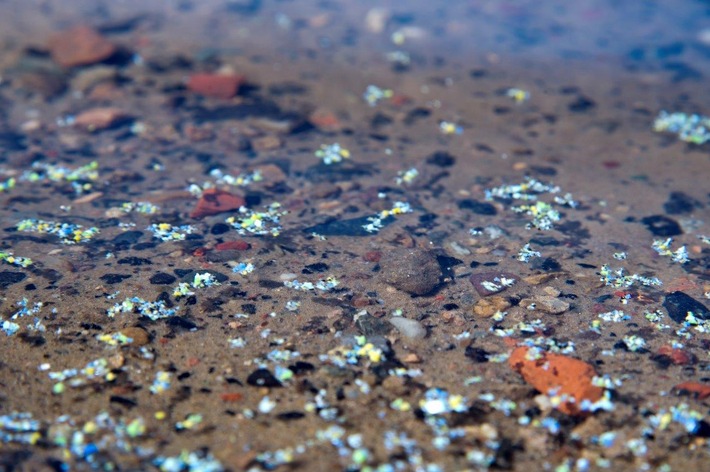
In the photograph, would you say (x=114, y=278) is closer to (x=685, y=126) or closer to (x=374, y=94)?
(x=374, y=94)

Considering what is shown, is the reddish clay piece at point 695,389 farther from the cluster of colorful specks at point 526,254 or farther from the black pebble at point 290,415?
the black pebble at point 290,415

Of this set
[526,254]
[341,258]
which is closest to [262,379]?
[341,258]

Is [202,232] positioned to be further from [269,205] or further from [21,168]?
[21,168]

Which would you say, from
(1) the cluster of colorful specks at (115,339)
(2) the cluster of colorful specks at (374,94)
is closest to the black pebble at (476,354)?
(1) the cluster of colorful specks at (115,339)

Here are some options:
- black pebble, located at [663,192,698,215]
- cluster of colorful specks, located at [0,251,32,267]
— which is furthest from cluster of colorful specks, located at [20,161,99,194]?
black pebble, located at [663,192,698,215]

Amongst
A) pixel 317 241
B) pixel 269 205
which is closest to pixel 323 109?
pixel 269 205

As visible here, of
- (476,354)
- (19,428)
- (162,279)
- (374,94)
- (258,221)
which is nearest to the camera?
(19,428)
